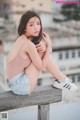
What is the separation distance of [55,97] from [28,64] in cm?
19

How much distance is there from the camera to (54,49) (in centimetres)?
343

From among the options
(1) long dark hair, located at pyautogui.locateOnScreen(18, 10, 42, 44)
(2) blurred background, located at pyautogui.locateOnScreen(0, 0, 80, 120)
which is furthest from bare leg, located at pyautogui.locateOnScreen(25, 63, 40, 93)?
(2) blurred background, located at pyautogui.locateOnScreen(0, 0, 80, 120)

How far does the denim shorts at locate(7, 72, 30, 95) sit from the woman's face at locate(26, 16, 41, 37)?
0.50 ft

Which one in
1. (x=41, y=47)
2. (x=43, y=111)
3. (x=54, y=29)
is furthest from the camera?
(x=54, y=29)

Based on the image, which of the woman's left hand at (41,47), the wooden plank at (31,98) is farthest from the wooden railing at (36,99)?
the woman's left hand at (41,47)

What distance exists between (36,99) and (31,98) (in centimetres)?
2

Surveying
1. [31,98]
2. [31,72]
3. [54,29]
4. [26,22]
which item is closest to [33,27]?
[26,22]

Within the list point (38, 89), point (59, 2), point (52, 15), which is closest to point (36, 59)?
point (38, 89)

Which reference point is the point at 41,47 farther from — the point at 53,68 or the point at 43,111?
the point at 43,111

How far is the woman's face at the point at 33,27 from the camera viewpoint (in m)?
1.04

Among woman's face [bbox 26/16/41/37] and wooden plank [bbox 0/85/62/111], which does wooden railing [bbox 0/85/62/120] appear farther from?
woman's face [bbox 26/16/41/37]

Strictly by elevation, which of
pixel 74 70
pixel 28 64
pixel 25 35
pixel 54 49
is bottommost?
pixel 74 70

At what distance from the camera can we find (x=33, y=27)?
1039mm

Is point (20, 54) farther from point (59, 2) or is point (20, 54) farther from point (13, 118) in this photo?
point (59, 2)
